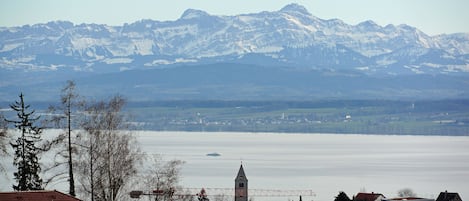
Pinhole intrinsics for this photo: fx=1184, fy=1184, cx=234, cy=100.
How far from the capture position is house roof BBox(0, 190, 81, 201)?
69.6 ft

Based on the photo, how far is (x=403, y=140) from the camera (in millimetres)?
187750

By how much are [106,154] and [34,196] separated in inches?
81.0

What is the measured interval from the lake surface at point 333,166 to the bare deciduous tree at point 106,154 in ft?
81.8

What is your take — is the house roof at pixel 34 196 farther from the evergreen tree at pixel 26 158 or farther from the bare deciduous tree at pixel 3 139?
the evergreen tree at pixel 26 158

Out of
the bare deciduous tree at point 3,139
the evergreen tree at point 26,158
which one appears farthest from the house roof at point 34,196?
the evergreen tree at point 26,158

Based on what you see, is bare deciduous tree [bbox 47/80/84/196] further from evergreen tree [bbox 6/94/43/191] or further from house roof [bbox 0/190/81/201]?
house roof [bbox 0/190/81/201]

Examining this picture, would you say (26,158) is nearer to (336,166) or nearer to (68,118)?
(68,118)

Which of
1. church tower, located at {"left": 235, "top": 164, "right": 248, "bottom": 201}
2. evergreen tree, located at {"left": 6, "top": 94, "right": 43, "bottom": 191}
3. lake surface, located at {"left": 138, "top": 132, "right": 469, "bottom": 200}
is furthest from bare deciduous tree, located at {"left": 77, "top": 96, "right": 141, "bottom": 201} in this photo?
lake surface, located at {"left": 138, "top": 132, "right": 469, "bottom": 200}

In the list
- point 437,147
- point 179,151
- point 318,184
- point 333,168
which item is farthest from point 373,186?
Answer: point 437,147

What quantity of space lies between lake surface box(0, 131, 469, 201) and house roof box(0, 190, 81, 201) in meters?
26.4

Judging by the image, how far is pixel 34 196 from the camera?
2159 centimetres

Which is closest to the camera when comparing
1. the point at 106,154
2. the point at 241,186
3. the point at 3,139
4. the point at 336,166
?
the point at 3,139

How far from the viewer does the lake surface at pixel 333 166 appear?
274ft

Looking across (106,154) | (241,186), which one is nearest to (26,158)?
(106,154)
